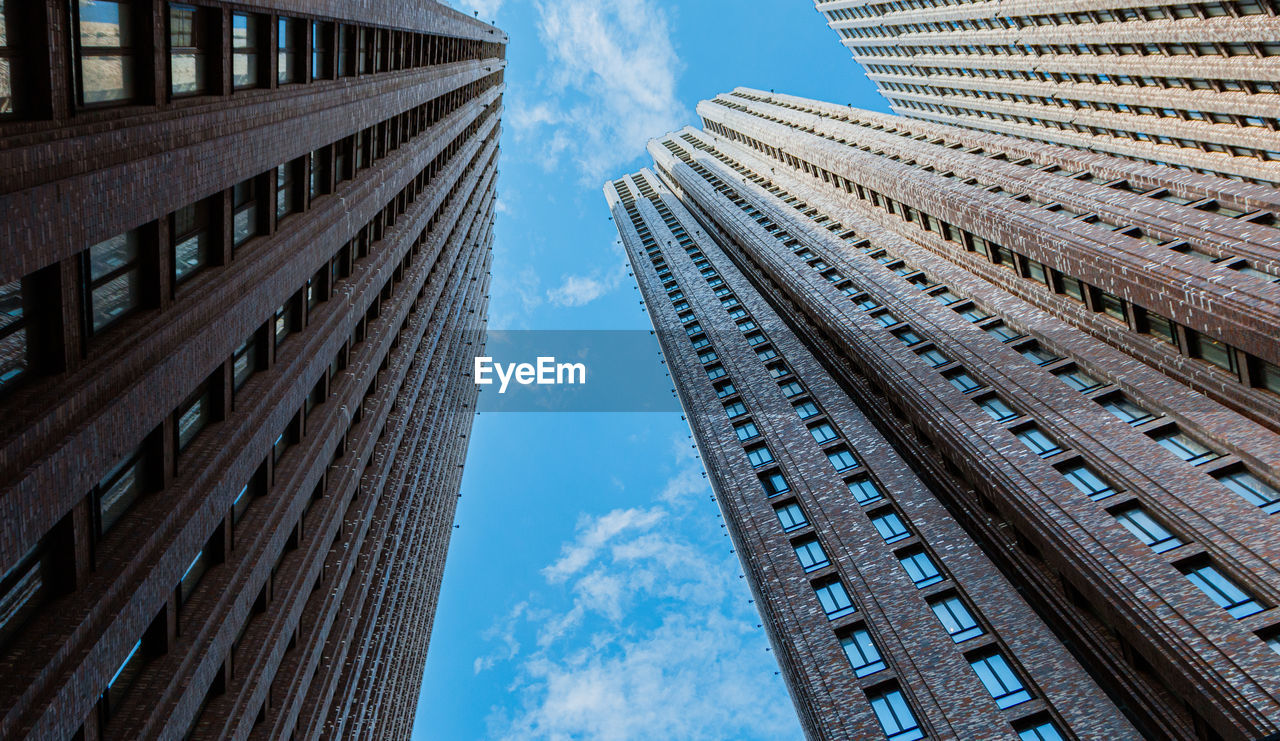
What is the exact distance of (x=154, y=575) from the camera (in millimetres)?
15789

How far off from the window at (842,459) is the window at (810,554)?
16.1ft

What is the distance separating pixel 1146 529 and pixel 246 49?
31.3m

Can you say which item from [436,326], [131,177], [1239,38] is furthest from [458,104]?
[1239,38]

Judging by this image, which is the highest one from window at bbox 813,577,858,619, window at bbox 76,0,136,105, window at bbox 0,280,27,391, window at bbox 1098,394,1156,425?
window at bbox 76,0,136,105

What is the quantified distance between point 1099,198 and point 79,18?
39818 mm

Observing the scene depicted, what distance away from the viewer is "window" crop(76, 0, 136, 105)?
1374 cm

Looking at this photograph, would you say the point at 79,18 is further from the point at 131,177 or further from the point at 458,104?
the point at 458,104

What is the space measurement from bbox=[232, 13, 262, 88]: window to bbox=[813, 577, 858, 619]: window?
2787 cm

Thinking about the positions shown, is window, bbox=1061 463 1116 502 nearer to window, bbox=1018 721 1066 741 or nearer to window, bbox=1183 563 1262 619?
window, bbox=1183 563 1262 619

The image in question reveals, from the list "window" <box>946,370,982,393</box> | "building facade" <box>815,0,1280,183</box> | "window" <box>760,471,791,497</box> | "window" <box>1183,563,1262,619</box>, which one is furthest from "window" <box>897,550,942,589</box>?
"building facade" <box>815,0,1280,183</box>

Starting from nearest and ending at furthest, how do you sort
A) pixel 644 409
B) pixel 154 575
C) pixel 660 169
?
1. pixel 154 575
2. pixel 644 409
3. pixel 660 169

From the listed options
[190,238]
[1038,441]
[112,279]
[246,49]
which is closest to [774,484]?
[1038,441]

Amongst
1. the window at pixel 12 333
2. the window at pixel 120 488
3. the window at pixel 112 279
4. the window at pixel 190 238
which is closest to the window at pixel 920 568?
the window at pixel 120 488

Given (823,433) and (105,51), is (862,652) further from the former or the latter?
(105,51)
